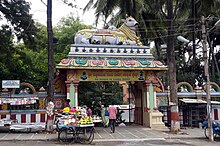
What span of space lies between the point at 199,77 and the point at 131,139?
20750 millimetres

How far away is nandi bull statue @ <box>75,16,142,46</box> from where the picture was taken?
17.5 meters

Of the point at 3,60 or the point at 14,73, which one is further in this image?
the point at 14,73

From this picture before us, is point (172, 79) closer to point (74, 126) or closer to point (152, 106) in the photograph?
point (152, 106)

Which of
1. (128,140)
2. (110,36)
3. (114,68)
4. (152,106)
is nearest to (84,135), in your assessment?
(128,140)

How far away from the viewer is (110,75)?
56.8 ft

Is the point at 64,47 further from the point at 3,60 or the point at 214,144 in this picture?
the point at 214,144

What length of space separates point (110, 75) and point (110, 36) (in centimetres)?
242

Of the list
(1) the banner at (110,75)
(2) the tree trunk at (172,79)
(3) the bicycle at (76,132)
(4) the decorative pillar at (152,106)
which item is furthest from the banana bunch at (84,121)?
(4) the decorative pillar at (152,106)

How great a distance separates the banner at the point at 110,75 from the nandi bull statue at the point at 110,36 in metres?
1.81

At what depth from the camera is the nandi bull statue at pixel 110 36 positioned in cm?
1755

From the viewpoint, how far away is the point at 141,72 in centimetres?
1762

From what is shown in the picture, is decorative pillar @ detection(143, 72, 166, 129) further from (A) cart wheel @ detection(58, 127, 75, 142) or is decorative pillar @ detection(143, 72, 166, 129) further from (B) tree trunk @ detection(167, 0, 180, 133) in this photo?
(A) cart wheel @ detection(58, 127, 75, 142)

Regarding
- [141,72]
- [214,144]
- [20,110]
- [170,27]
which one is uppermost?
[170,27]

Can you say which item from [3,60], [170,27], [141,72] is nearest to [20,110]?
[3,60]
